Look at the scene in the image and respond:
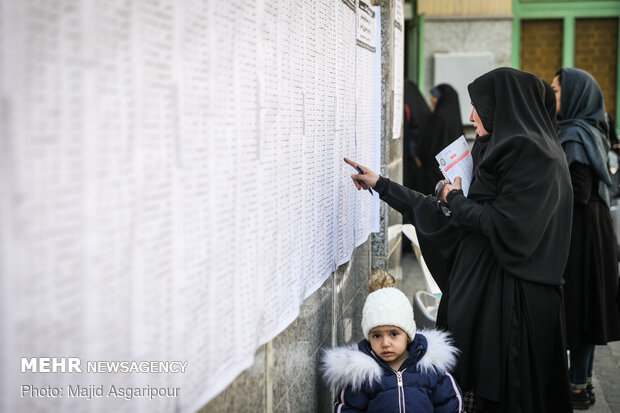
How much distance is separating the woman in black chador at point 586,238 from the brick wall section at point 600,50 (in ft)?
23.8

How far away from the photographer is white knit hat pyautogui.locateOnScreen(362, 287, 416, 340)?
230 centimetres

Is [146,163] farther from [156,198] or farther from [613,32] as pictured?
[613,32]

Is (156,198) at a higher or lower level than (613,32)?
lower

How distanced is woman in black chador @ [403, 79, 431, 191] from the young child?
5.27 m

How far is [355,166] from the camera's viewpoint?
8.91 feet

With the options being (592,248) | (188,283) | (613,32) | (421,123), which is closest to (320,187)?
(188,283)

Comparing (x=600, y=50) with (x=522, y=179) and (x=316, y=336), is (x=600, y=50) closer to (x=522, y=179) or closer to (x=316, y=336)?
(x=522, y=179)

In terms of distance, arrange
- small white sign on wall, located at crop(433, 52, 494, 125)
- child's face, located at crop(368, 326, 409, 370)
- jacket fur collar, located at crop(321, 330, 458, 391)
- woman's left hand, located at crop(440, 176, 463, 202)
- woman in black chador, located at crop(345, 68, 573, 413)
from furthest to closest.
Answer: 1. small white sign on wall, located at crop(433, 52, 494, 125)
2. woman's left hand, located at crop(440, 176, 463, 202)
3. woman in black chador, located at crop(345, 68, 573, 413)
4. child's face, located at crop(368, 326, 409, 370)
5. jacket fur collar, located at crop(321, 330, 458, 391)

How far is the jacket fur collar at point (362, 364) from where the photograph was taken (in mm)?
2188

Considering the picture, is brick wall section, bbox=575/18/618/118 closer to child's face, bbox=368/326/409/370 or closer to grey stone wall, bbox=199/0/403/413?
grey stone wall, bbox=199/0/403/413

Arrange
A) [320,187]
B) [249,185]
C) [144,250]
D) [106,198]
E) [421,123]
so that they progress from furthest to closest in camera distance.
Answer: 1. [421,123]
2. [320,187]
3. [249,185]
4. [144,250]
5. [106,198]

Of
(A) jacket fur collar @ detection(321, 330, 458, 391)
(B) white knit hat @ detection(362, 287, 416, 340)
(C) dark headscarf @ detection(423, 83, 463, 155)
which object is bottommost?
(A) jacket fur collar @ detection(321, 330, 458, 391)

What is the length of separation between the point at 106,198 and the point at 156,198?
0.14 meters


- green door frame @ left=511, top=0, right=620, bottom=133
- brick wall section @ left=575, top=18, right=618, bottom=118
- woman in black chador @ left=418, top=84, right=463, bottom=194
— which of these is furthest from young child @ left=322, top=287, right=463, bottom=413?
brick wall section @ left=575, top=18, right=618, bottom=118
